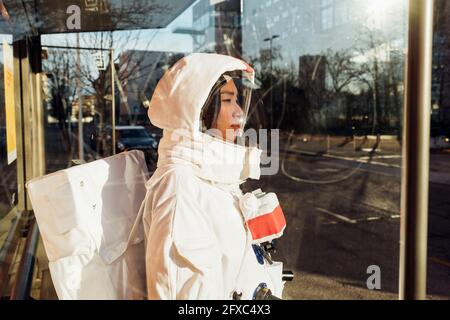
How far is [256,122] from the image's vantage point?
2771 millimetres

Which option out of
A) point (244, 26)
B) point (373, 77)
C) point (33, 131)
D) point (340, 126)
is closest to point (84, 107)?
point (33, 131)

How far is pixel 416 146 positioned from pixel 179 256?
1.99 feet

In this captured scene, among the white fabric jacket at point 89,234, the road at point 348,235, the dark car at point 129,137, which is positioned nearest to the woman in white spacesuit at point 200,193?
the white fabric jacket at point 89,234

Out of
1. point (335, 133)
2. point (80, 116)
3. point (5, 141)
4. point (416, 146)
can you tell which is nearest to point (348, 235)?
point (80, 116)

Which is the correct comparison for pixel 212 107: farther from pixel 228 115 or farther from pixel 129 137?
pixel 129 137

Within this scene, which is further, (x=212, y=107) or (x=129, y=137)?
(x=129, y=137)

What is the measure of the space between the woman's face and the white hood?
0.12 metres

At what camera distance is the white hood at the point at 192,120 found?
133 centimetres

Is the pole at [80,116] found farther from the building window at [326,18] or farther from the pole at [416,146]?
the building window at [326,18]

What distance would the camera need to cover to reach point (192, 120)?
4.34ft

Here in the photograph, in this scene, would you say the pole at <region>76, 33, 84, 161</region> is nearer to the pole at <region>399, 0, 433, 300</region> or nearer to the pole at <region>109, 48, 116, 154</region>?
the pole at <region>109, 48, 116, 154</region>

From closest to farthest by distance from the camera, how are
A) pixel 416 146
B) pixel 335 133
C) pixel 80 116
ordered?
pixel 416 146 → pixel 80 116 → pixel 335 133

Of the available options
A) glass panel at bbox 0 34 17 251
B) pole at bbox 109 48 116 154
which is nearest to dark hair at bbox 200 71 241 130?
glass panel at bbox 0 34 17 251

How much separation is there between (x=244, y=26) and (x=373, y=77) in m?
4.79
